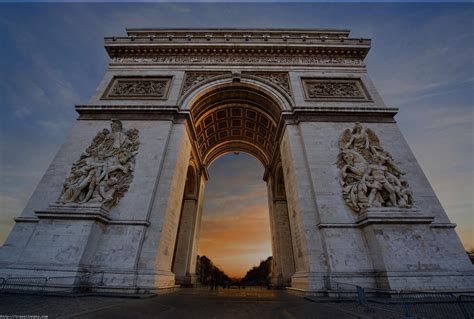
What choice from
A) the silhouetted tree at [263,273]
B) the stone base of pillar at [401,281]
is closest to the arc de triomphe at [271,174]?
the stone base of pillar at [401,281]

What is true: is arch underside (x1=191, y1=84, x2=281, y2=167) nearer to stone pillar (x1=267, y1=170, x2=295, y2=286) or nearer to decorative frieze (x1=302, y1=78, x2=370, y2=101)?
decorative frieze (x1=302, y1=78, x2=370, y2=101)

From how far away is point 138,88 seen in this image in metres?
12.2

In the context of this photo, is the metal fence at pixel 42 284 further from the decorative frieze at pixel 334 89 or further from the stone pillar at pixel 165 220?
the decorative frieze at pixel 334 89

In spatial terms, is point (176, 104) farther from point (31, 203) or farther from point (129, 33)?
point (129, 33)

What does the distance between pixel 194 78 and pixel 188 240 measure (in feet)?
35.9

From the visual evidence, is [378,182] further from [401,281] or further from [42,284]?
[42,284]

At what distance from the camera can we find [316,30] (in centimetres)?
1557

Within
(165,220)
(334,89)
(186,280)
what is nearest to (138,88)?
(165,220)

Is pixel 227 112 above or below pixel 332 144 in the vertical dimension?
above

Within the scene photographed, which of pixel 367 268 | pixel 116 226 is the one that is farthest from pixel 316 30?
pixel 116 226

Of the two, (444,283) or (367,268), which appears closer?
(444,283)

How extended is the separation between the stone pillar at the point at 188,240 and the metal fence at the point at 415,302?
Result: 936 cm

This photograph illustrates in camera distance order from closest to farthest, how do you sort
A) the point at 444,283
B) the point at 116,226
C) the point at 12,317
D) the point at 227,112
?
the point at 12,317 < the point at 444,283 < the point at 116,226 < the point at 227,112

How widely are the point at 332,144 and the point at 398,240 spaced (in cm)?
482
